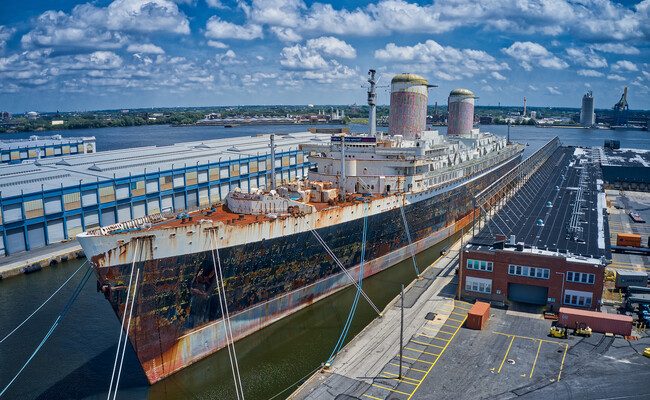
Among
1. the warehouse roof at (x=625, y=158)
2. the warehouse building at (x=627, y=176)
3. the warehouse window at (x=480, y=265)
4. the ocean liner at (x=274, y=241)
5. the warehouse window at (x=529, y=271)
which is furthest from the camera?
the warehouse roof at (x=625, y=158)

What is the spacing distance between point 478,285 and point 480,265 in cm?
105

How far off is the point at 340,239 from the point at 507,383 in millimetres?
10954

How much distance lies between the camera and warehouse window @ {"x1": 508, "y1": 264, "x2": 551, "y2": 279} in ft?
75.7

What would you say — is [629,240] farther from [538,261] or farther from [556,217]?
[538,261]

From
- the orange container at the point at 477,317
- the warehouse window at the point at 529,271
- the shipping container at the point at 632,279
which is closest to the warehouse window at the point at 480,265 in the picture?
the warehouse window at the point at 529,271

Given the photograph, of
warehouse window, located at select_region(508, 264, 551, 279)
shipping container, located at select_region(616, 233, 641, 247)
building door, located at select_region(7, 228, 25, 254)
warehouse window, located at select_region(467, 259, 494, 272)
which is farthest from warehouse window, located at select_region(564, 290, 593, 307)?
building door, located at select_region(7, 228, 25, 254)

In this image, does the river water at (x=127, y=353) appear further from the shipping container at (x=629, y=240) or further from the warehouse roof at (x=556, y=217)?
the shipping container at (x=629, y=240)

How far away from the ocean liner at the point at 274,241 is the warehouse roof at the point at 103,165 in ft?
59.3

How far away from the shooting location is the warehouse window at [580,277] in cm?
2238

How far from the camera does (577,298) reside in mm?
22672

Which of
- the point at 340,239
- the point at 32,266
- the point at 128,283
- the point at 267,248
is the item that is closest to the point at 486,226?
the point at 340,239

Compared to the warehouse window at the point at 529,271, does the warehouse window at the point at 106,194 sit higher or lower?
higher

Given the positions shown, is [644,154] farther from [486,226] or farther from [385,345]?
[385,345]

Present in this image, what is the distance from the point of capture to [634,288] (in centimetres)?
2383
